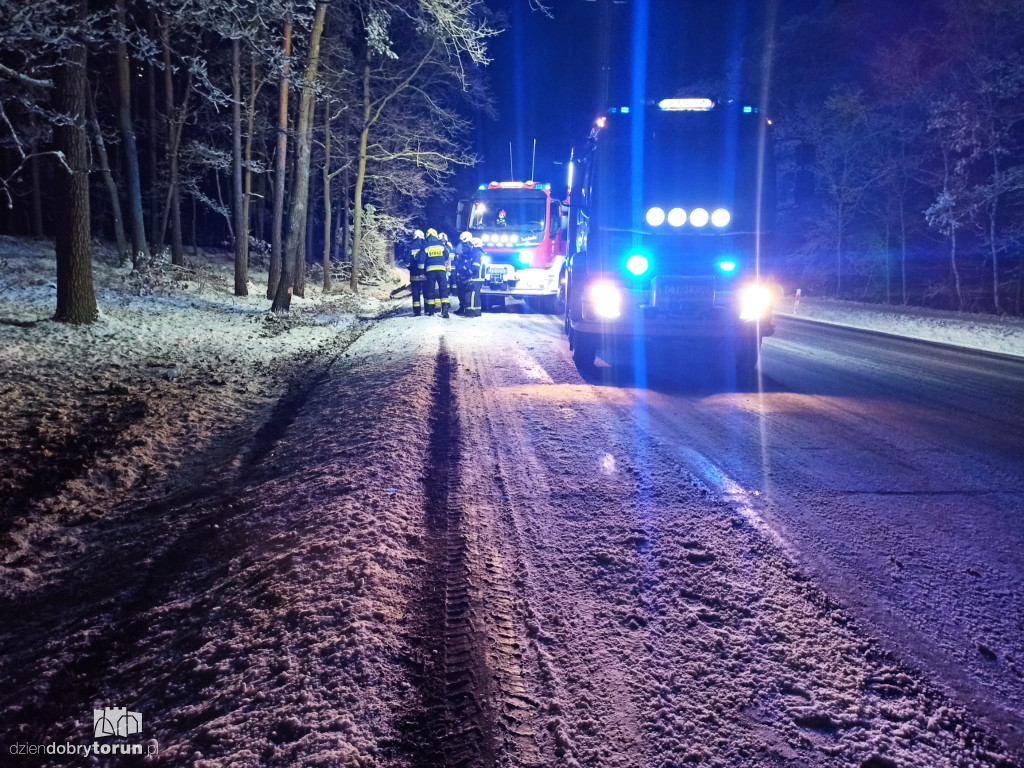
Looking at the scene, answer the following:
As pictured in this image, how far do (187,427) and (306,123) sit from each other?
11448 mm

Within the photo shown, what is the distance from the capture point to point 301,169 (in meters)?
16.0

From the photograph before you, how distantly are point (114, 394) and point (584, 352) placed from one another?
6137 millimetres

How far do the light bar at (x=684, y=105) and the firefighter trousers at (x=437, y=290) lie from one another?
8170 mm

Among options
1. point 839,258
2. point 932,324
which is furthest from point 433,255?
point 839,258

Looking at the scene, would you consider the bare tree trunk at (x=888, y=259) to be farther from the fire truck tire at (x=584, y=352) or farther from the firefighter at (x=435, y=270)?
the fire truck tire at (x=584, y=352)

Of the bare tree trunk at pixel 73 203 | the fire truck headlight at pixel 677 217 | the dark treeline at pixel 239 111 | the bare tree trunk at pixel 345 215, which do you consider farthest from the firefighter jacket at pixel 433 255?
the bare tree trunk at pixel 345 215

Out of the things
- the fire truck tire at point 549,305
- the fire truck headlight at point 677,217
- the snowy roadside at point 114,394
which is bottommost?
the snowy roadside at point 114,394

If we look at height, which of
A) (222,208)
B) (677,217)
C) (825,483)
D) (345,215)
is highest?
(345,215)

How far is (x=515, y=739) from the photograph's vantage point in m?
2.29

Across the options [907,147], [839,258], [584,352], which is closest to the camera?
[584,352]

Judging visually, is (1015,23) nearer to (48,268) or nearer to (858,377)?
(858,377)

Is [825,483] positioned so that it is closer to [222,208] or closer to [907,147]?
[907,147]

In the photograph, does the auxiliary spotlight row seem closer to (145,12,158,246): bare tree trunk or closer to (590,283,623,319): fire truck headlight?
(590,283,623,319): fire truck headlight

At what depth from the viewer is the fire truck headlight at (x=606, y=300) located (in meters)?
8.49
